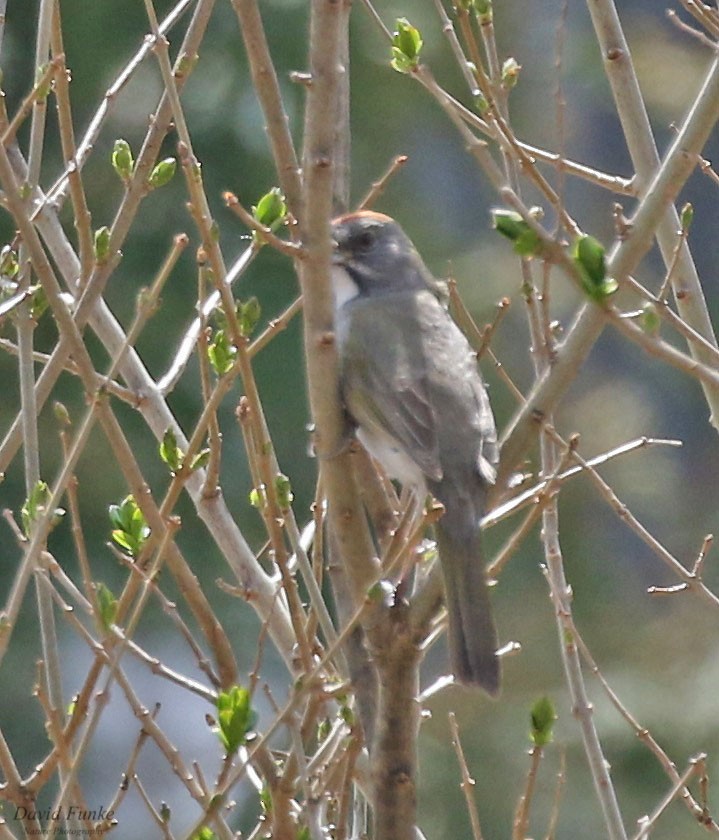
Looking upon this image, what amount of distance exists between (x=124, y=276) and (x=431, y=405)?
5.61m

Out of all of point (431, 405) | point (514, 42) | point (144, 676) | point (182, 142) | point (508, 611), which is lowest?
point (144, 676)

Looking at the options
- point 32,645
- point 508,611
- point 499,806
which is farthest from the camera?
point 508,611

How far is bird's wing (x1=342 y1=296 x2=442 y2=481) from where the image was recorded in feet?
11.8

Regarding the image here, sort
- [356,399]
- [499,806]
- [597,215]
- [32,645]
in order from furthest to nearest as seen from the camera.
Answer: [597,215] → [499,806] → [32,645] → [356,399]


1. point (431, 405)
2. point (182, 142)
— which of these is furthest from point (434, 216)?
point (182, 142)

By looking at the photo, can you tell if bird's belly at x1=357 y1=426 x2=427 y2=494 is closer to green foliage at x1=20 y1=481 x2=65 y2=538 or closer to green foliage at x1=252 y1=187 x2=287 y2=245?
green foliage at x1=252 y1=187 x2=287 y2=245

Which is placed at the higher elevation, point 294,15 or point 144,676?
point 294,15

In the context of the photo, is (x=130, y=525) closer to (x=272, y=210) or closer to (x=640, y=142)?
(x=272, y=210)

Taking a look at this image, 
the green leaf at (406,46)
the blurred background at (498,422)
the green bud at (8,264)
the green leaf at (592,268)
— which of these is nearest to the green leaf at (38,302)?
the green bud at (8,264)

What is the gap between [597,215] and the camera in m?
14.3

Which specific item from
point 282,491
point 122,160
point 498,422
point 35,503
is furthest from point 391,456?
point 498,422

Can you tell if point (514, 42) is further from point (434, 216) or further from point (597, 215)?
point (434, 216)

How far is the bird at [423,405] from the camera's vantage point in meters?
3.15

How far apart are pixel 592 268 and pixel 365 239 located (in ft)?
7.71
